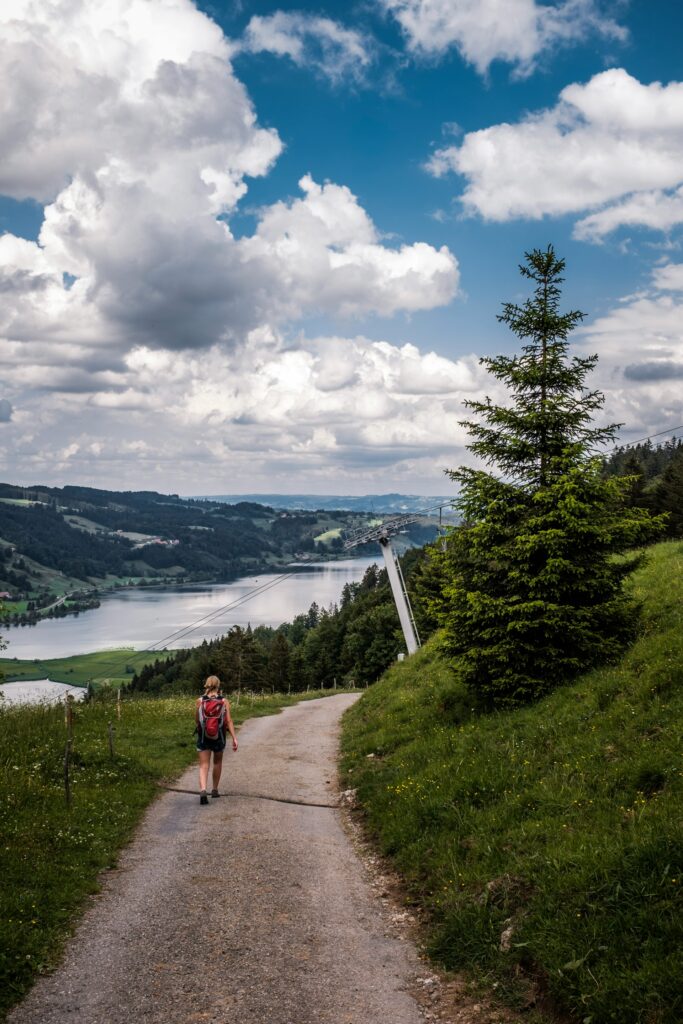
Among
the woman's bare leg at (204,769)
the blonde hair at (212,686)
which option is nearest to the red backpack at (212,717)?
the blonde hair at (212,686)

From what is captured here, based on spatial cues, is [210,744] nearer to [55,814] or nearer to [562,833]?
[55,814]

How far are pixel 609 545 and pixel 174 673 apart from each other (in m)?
141

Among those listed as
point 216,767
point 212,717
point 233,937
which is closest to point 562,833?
point 233,937

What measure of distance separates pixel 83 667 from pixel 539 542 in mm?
182811

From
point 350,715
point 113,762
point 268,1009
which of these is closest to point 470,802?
point 268,1009

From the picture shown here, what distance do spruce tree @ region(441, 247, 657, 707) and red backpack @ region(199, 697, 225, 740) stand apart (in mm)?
4857

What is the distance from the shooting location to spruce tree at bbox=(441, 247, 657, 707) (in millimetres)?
12047

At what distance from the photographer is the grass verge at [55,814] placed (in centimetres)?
643

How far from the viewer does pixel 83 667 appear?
567ft

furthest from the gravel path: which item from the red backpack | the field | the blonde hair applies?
the field

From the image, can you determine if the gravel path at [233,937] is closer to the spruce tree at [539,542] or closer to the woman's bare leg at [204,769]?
the woman's bare leg at [204,769]

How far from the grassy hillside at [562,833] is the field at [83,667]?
5990 inches

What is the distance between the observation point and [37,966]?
237 inches

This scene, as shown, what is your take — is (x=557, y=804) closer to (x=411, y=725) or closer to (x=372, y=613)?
(x=411, y=725)
